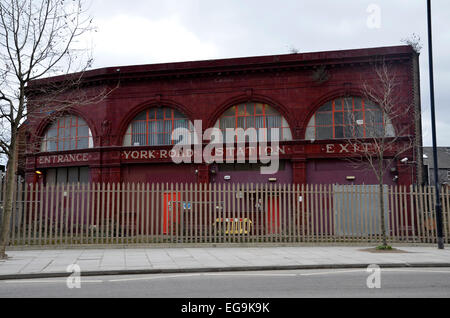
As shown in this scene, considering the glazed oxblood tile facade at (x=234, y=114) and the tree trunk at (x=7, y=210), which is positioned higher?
the glazed oxblood tile facade at (x=234, y=114)

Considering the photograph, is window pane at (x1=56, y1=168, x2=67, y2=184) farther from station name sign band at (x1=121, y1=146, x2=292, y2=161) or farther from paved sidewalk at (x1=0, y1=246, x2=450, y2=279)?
paved sidewalk at (x1=0, y1=246, x2=450, y2=279)

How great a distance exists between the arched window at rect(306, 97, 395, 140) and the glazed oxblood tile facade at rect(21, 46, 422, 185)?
0.06 meters

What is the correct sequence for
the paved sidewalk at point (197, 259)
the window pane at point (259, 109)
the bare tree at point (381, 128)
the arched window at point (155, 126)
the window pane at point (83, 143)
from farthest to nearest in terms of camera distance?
1. the window pane at point (83, 143)
2. the arched window at point (155, 126)
3. the window pane at point (259, 109)
4. the bare tree at point (381, 128)
5. the paved sidewalk at point (197, 259)

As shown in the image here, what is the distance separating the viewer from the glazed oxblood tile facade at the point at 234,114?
25.1 m

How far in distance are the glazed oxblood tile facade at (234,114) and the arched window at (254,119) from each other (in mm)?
58

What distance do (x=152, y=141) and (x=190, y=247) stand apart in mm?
11612

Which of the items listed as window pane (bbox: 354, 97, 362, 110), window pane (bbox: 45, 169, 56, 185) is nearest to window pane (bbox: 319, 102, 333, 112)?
window pane (bbox: 354, 97, 362, 110)

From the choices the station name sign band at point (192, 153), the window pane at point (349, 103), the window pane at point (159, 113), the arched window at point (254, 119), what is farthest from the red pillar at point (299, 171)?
the window pane at point (159, 113)

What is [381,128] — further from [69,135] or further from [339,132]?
[69,135]

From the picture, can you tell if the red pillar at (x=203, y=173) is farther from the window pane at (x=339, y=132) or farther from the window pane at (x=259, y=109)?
the window pane at (x=339, y=132)
